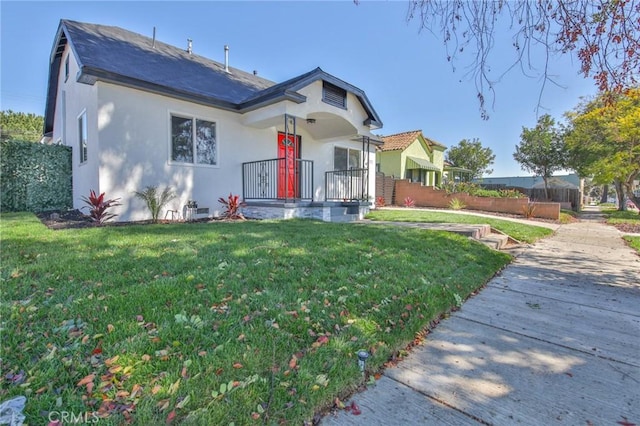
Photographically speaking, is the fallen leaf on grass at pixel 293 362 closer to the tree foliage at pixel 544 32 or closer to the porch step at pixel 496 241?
the tree foliage at pixel 544 32

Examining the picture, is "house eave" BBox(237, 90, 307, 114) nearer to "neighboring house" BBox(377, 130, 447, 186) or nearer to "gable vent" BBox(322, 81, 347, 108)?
"gable vent" BBox(322, 81, 347, 108)

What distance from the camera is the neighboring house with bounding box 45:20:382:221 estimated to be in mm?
7000

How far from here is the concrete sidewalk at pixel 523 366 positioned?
67.4 inches

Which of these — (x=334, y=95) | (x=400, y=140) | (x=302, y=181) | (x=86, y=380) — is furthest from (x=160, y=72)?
(x=400, y=140)

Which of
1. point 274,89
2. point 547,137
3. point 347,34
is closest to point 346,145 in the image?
point 274,89

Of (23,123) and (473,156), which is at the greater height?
(23,123)

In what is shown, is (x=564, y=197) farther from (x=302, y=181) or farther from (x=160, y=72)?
(x=160, y=72)

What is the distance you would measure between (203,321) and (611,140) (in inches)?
750

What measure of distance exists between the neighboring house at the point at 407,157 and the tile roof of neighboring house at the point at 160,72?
10805 mm

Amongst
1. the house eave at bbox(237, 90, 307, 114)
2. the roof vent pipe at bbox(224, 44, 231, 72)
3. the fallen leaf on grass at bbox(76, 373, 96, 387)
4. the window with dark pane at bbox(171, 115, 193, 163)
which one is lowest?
the fallen leaf on grass at bbox(76, 373, 96, 387)

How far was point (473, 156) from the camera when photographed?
1230 inches

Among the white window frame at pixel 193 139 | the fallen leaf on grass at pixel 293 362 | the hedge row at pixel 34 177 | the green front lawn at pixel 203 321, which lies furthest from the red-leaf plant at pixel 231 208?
the fallen leaf on grass at pixel 293 362

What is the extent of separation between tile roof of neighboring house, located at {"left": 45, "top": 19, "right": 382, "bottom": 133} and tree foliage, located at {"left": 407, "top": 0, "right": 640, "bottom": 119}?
4717 millimetres

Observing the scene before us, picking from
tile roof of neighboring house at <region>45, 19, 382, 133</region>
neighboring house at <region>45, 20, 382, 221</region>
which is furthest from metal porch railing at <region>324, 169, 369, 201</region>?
tile roof of neighboring house at <region>45, 19, 382, 133</region>
